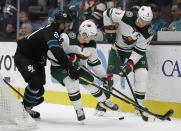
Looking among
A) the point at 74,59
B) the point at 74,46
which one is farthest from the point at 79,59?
the point at 74,46

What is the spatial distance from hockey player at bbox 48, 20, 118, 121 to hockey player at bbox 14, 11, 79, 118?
0.13m

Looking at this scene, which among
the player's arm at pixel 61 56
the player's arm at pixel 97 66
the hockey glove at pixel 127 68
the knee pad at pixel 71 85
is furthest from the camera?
the hockey glove at pixel 127 68

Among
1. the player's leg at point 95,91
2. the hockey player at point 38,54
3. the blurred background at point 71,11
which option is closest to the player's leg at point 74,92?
the hockey player at point 38,54

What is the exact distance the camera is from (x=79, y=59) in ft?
16.6

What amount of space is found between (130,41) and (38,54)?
1.18 m

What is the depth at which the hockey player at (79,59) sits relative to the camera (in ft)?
15.6

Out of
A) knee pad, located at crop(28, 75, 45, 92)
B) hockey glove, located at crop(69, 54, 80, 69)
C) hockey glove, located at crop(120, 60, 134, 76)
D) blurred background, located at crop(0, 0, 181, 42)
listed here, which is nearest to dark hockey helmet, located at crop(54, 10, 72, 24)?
hockey glove, located at crop(69, 54, 80, 69)

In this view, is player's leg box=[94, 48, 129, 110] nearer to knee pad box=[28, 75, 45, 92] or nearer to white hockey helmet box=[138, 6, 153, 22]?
white hockey helmet box=[138, 6, 153, 22]

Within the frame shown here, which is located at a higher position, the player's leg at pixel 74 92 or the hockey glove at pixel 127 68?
the hockey glove at pixel 127 68

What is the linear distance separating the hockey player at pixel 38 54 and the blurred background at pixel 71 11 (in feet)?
4.61

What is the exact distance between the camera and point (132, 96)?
5902mm

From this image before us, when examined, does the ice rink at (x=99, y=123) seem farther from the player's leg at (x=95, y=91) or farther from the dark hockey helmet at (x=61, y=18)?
the dark hockey helmet at (x=61, y=18)

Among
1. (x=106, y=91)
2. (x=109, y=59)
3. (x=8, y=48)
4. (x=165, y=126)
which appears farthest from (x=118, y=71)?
(x=8, y=48)

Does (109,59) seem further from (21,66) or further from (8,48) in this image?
(8,48)
